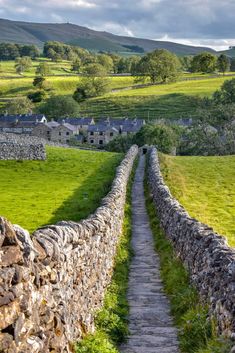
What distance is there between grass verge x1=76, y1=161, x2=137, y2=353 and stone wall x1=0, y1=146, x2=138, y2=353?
0.25m

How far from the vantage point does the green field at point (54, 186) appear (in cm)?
2791

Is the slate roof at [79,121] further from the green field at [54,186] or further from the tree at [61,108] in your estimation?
the green field at [54,186]

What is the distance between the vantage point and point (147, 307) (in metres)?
14.7

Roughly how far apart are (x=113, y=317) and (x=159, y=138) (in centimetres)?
8023

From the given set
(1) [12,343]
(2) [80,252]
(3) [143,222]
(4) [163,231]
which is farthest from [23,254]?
(3) [143,222]

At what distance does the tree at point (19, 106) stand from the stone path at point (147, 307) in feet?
533

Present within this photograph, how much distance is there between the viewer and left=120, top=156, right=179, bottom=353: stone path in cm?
1176

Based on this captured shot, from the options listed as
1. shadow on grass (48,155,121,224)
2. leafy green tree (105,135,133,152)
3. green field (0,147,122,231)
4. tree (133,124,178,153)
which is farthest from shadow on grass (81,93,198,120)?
shadow on grass (48,155,121,224)

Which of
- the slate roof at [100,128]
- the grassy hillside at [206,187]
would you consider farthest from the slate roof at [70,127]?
the grassy hillside at [206,187]

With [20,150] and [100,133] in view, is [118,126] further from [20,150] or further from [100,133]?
[20,150]

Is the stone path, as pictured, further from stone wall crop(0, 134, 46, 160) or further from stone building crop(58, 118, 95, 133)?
stone building crop(58, 118, 95, 133)

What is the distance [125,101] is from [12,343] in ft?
579

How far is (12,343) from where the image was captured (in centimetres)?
640

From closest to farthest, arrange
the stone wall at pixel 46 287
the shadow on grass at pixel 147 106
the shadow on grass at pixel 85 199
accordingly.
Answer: the stone wall at pixel 46 287, the shadow on grass at pixel 85 199, the shadow on grass at pixel 147 106
